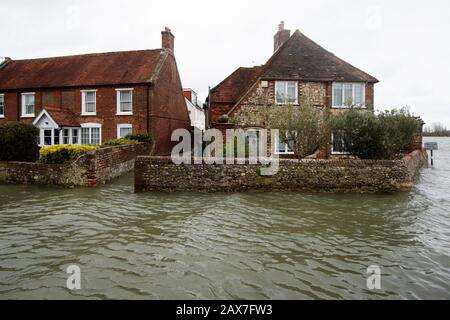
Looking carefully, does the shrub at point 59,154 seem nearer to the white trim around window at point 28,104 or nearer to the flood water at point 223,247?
the flood water at point 223,247

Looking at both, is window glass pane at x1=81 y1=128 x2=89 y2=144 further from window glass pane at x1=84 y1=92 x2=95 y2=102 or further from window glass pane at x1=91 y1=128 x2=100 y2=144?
A: window glass pane at x1=84 y1=92 x2=95 y2=102

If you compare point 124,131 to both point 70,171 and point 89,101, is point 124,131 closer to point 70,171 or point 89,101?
point 89,101

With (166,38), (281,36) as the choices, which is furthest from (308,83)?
(166,38)

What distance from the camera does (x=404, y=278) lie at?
523 centimetres

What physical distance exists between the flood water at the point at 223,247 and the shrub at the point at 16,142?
17.3 feet

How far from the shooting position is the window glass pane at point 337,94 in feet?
72.4

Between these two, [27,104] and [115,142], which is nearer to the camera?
[115,142]

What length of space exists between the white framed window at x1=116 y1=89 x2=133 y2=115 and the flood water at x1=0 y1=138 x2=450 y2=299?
1289 centimetres

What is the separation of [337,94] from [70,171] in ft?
59.1

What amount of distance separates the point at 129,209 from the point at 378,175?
32.7 feet

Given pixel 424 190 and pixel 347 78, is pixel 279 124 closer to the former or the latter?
pixel 424 190

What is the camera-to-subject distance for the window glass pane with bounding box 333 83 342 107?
72.4ft

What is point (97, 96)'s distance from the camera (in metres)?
23.6
